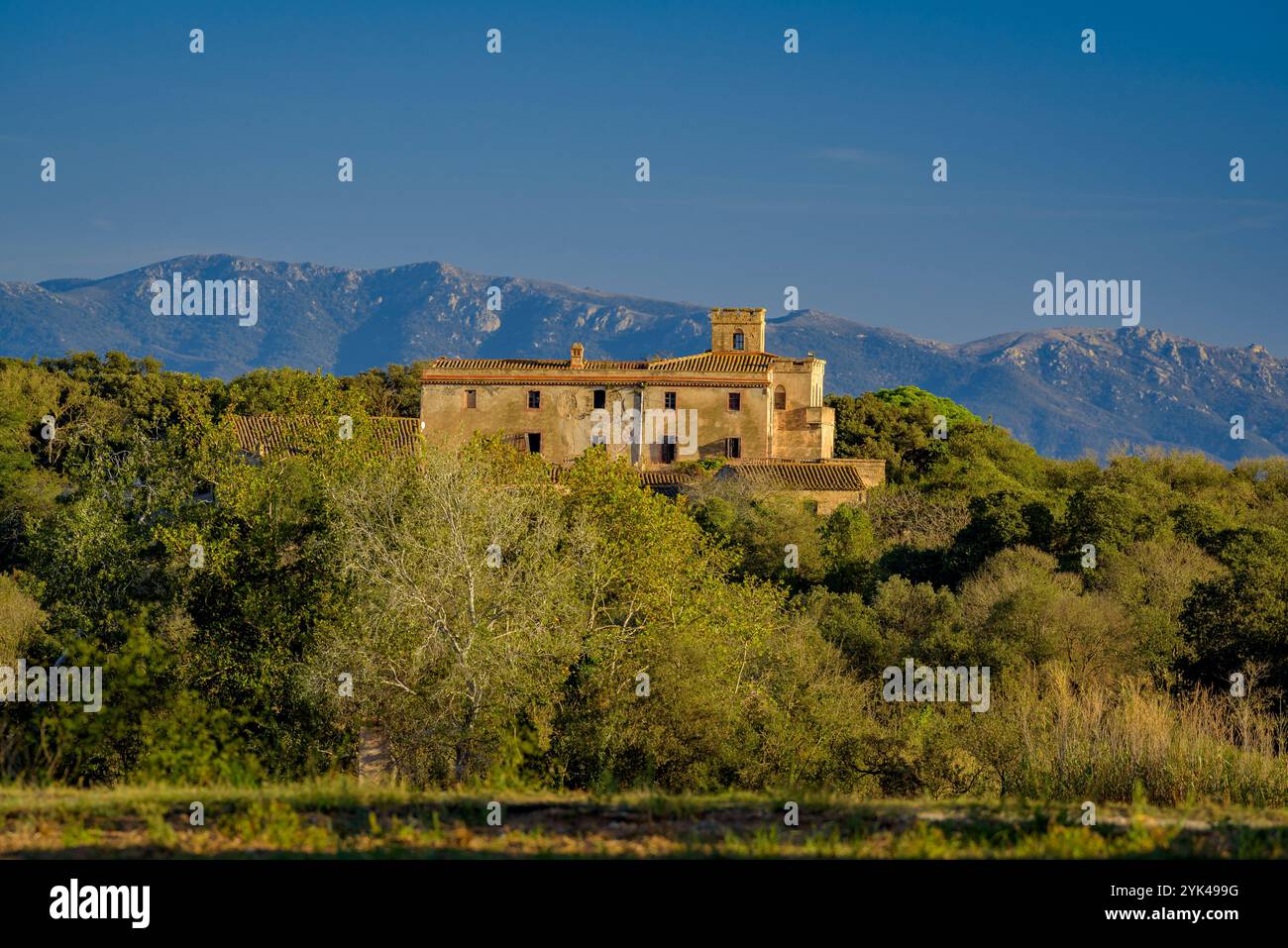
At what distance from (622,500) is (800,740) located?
649cm

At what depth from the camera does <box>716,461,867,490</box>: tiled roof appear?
175 feet

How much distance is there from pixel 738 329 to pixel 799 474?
18.5m

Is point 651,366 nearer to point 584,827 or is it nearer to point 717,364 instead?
point 717,364

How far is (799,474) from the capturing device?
179 ft

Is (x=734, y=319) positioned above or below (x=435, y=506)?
above

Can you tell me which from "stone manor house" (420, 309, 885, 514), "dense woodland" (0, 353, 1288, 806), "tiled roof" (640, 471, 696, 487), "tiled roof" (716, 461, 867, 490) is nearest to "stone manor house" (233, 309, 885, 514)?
"stone manor house" (420, 309, 885, 514)

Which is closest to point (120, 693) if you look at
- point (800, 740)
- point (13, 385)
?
point (800, 740)

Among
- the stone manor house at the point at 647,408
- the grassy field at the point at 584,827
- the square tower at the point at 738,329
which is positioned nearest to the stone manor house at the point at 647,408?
the stone manor house at the point at 647,408

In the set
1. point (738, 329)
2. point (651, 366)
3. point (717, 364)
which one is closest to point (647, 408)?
point (651, 366)

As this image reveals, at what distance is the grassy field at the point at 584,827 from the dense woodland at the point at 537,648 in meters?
1.94
